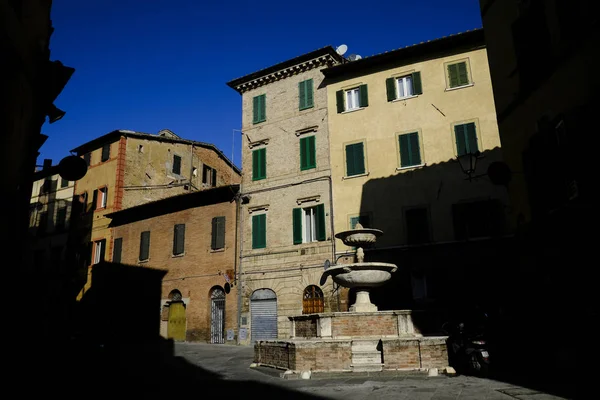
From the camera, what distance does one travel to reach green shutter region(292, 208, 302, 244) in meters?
21.2

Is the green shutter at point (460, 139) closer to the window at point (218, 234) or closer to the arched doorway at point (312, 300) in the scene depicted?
the arched doorway at point (312, 300)

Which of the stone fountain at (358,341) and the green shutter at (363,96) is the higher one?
the green shutter at (363,96)

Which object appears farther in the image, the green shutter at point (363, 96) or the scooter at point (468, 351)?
the green shutter at point (363, 96)

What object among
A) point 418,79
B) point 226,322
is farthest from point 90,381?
point 418,79

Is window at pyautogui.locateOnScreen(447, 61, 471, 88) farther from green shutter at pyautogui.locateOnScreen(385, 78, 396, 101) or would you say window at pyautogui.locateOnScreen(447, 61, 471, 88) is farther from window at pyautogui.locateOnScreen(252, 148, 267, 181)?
window at pyautogui.locateOnScreen(252, 148, 267, 181)

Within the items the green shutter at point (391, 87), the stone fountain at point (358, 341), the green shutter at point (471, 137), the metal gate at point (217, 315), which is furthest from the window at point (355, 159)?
the metal gate at point (217, 315)

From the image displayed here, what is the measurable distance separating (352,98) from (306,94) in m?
2.51

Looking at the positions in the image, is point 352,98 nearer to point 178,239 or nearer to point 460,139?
point 460,139

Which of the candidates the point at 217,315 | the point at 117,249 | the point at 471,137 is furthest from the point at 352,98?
the point at 117,249

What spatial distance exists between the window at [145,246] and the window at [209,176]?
736 cm

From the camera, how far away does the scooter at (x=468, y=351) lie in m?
9.40

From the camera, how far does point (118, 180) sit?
91.6ft

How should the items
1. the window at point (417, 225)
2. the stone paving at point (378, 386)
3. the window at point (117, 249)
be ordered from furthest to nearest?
1. the window at point (117, 249)
2. the window at point (417, 225)
3. the stone paving at point (378, 386)

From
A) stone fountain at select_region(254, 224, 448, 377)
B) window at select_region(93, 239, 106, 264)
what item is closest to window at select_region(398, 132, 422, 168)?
stone fountain at select_region(254, 224, 448, 377)
